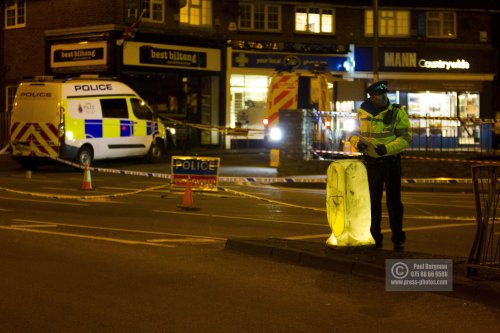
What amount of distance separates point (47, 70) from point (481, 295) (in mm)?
27543

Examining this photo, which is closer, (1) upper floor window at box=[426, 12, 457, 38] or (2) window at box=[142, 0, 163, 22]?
(2) window at box=[142, 0, 163, 22]

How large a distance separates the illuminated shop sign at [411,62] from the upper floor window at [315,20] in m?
2.82

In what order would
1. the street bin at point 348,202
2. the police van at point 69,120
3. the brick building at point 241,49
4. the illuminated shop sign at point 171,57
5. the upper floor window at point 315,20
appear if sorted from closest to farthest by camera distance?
1. the street bin at point 348,202
2. the police van at point 69,120
3. the illuminated shop sign at point 171,57
4. the brick building at point 241,49
5. the upper floor window at point 315,20

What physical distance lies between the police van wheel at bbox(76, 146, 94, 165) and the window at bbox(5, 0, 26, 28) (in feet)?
40.0

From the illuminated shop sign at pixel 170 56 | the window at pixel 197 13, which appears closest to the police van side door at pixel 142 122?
the illuminated shop sign at pixel 170 56

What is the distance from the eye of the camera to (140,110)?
25828 millimetres

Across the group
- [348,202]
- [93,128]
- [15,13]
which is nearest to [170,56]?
[15,13]

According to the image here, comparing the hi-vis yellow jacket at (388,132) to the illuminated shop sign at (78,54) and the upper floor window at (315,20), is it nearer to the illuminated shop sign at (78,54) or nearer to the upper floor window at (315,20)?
the illuminated shop sign at (78,54)

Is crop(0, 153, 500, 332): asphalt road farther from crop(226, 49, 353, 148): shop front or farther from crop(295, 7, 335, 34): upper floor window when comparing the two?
crop(295, 7, 335, 34): upper floor window

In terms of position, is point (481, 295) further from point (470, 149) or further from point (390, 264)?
point (470, 149)

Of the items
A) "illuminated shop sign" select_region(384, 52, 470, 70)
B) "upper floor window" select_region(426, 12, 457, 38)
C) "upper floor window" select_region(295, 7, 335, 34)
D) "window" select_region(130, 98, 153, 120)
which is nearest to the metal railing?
"window" select_region(130, 98, 153, 120)

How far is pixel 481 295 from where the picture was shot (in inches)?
308

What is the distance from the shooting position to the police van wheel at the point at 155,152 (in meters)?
26.6

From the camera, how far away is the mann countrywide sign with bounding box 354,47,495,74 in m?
36.4
